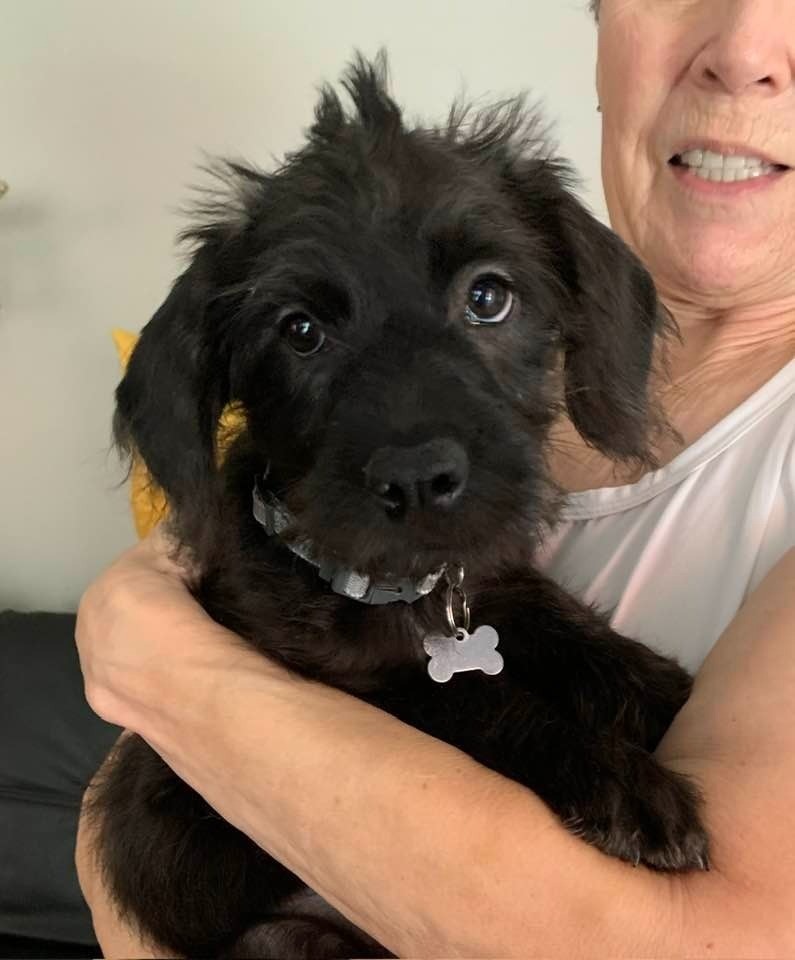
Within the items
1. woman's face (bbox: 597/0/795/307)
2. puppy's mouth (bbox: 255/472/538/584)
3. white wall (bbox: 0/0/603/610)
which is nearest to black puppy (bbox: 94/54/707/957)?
puppy's mouth (bbox: 255/472/538/584)

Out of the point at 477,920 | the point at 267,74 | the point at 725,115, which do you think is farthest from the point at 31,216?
the point at 477,920

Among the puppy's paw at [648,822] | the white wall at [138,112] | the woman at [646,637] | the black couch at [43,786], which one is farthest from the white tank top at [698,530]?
the black couch at [43,786]

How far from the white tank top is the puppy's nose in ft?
1.24

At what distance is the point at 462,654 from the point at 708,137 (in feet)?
3.20

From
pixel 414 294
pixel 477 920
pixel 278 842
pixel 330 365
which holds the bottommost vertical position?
pixel 278 842

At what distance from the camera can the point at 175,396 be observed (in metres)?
A: 1.18

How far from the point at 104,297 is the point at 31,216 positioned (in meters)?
0.33

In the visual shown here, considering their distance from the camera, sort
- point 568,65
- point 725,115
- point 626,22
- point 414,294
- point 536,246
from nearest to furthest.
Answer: point 414,294
point 536,246
point 725,115
point 626,22
point 568,65

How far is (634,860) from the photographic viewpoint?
2.89ft

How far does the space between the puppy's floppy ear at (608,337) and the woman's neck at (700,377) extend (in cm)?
9

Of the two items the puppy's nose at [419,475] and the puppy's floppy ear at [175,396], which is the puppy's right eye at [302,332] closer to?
the puppy's floppy ear at [175,396]

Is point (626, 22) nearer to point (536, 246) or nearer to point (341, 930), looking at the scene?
point (536, 246)

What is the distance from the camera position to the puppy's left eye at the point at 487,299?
1.20 metres

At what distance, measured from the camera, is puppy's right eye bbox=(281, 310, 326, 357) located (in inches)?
46.9
